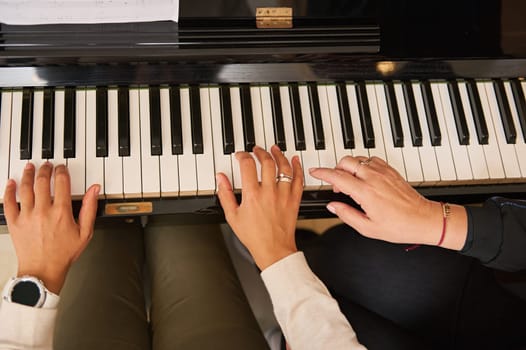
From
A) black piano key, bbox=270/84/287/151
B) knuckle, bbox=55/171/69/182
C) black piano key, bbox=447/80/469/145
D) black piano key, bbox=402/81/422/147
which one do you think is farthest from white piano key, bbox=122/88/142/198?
black piano key, bbox=447/80/469/145

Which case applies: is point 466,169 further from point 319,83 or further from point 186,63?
point 186,63

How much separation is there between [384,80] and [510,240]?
490 mm

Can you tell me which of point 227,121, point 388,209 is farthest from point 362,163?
point 227,121

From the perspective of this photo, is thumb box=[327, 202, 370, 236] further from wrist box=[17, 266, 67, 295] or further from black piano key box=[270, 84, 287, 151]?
wrist box=[17, 266, 67, 295]

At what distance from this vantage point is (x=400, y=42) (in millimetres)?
1247

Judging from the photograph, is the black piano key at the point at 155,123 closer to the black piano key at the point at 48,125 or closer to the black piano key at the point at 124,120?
the black piano key at the point at 124,120

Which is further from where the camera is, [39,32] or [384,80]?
[384,80]

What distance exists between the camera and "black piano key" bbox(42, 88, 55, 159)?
1140 mm

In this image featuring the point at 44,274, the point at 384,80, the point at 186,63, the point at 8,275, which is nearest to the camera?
the point at 44,274

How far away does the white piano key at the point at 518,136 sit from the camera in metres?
1.28

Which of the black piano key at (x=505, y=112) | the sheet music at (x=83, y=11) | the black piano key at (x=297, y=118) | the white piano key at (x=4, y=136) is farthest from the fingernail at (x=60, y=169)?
the black piano key at (x=505, y=112)

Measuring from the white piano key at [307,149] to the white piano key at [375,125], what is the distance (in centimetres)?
15

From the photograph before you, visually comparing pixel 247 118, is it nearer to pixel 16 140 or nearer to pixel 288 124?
pixel 288 124

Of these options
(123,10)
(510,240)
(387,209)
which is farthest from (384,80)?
(123,10)
